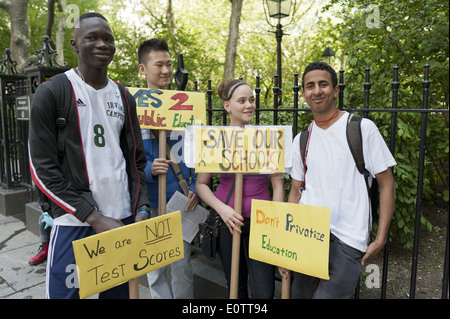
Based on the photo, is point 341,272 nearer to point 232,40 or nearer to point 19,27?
point 232,40

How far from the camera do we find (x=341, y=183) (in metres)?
2.06

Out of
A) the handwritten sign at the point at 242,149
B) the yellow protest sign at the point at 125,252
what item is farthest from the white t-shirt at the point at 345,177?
the yellow protest sign at the point at 125,252

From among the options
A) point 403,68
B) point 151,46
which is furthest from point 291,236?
point 403,68

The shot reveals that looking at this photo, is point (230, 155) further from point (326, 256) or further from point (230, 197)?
point (326, 256)

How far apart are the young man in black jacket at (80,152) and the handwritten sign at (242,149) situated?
509 millimetres

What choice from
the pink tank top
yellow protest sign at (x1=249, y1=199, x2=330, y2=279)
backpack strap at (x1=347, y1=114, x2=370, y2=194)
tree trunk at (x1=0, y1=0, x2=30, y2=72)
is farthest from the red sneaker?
tree trunk at (x1=0, y1=0, x2=30, y2=72)

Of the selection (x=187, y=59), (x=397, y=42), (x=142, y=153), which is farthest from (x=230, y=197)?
(x=187, y=59)

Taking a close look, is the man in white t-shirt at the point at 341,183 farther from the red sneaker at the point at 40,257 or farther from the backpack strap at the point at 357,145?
the red sneaker at the point at 40,257

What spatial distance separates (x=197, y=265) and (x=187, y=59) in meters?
10.2

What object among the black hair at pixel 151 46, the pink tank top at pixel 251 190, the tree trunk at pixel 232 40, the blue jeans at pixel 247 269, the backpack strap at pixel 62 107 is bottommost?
the blue jeans at pixel 247 269

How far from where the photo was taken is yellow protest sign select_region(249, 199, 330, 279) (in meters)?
2.02

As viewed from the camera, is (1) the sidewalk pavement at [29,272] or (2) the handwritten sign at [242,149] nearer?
(2) the handwritten sign at [242,149]

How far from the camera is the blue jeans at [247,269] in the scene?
7.91 ft
